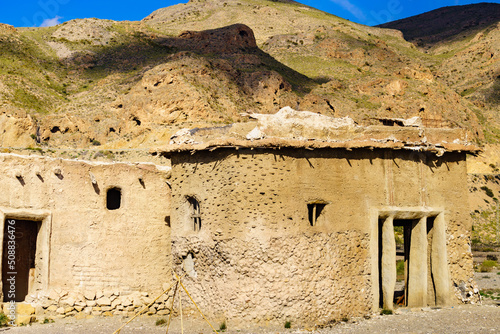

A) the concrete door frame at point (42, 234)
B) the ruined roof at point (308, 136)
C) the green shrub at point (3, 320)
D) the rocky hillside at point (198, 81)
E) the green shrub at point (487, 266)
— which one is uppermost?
the rocky hillside at point (198, 81)

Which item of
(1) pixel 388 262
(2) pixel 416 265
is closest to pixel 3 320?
(1) pixel 388 262

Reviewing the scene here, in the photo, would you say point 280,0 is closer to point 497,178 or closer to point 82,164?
point 497,178

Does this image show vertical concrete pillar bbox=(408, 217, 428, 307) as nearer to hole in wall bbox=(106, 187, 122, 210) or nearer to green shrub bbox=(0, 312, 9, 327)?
hole in wall bbox=(106, 187, 122, 210)

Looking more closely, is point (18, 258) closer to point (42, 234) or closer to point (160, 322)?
point (42, 234)

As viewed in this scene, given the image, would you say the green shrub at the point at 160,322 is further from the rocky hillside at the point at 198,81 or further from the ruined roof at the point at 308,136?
the rocky hillside at the point at 198,81

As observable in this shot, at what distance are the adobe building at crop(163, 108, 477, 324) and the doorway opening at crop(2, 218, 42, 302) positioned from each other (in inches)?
155

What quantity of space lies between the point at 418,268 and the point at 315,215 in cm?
377

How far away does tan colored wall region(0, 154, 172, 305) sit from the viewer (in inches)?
623

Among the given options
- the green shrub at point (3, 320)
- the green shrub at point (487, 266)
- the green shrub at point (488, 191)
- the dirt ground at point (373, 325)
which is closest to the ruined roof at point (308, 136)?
the dirt ground at point (373, 325)

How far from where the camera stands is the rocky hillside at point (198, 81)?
5962 centimetres

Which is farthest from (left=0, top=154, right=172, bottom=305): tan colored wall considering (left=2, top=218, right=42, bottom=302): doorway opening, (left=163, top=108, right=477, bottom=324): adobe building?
(left=163, top=108, right=477, bottom=324): adobe building

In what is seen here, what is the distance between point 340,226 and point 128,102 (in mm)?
49811

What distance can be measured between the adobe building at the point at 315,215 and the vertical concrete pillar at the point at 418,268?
27 mm

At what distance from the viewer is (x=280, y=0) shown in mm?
141750
